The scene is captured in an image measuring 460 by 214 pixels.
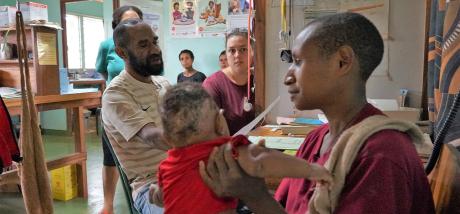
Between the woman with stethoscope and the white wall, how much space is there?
192 millimetres

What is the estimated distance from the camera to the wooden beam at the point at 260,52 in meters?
2.09

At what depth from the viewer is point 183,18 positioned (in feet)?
16.4

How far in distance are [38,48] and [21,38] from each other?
1273mm

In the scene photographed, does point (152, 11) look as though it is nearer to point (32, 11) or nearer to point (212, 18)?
point (212, 18)

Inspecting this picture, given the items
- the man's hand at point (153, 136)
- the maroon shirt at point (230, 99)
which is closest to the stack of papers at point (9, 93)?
the maroon shirt at point (230, 99)

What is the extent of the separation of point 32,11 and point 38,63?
1.33 ft

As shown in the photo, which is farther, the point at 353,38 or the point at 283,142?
the point at 283,142

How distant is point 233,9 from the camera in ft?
15.7

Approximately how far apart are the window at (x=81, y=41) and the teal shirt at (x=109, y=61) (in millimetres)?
5044

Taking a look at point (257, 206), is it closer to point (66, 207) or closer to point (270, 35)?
point (270, 35)

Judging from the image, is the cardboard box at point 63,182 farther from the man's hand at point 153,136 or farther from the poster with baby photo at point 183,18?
the poster with baby photo at point 183,18

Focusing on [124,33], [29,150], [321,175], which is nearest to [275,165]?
[321,175]

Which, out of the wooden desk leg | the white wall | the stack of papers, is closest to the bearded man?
the white wall

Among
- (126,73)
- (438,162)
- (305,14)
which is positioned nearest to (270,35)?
(305,14)
